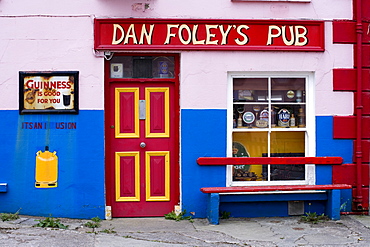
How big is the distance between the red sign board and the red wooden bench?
1702 millimetres

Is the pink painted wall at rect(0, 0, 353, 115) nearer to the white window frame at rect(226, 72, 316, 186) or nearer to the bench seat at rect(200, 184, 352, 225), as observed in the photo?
the white window frame at rect(226, 72, 316, 186)

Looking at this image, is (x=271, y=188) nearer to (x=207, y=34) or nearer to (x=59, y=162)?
(x=207, y=34)

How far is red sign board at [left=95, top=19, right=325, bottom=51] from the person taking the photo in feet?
27.7

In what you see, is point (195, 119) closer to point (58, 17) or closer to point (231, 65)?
point (231, 65)

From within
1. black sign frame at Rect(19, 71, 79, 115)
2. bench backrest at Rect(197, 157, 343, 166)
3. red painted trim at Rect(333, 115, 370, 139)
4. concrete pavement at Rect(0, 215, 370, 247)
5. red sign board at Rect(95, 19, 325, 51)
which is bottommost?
concrete pavement at Rect(0, 215, 370, 247)

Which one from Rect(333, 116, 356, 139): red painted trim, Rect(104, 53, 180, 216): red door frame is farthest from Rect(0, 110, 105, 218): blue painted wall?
Rect(333, 116, 356, 139): red painted trim

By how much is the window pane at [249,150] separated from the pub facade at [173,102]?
0.6 inches

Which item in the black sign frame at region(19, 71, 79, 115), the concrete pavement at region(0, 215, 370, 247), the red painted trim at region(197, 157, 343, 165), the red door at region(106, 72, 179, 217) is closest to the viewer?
the concrete pavement at region(0, 215, 370, 247)

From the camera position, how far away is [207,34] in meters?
8.51

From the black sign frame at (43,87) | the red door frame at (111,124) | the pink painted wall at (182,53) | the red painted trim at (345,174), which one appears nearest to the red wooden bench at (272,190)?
the red painted trim at (345,174)

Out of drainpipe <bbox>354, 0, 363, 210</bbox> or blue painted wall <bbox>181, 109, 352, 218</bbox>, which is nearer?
blue painted wall <bbox>181, 109, 352, 218</bbox>

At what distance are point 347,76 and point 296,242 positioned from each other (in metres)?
2.89

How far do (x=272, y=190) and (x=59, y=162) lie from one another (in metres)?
3.22

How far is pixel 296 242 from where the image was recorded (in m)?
7.25
